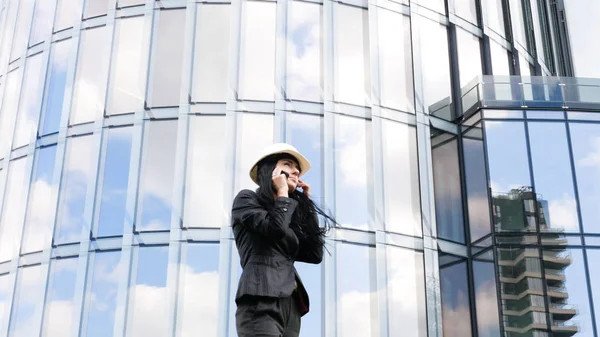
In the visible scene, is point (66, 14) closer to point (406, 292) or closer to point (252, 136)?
point (252, 136)

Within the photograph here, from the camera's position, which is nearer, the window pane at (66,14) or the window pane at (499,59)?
the window pane at (66,14)

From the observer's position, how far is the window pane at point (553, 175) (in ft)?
68.7

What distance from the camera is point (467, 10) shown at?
25766mm

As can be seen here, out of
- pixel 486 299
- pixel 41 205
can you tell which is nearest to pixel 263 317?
pixel 486 299

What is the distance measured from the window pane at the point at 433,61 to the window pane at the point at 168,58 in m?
6.48

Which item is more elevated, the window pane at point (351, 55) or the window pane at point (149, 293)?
the window pane at point (351, 55)

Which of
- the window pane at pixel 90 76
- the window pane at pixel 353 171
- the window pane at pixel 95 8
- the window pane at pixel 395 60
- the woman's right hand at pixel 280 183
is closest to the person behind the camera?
the woman's right hand at pixel 280 183


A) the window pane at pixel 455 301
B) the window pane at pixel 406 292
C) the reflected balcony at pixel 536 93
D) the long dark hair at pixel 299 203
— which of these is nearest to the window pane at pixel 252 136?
the window pane at pixel 406 292

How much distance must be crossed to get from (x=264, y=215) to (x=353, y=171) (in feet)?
58.3

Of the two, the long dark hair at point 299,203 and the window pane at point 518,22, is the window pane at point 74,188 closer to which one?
the window pane at point 518,22

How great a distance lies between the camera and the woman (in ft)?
13.8

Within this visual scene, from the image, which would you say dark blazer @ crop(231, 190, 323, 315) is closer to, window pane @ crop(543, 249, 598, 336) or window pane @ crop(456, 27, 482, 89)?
window pane @ crop(543, 249, 598, 336)

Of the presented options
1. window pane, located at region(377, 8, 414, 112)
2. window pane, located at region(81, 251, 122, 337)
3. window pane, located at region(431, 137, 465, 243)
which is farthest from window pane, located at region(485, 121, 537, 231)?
window pane, located at region(81, 251, 122, 337)

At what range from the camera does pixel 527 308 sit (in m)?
20.2
